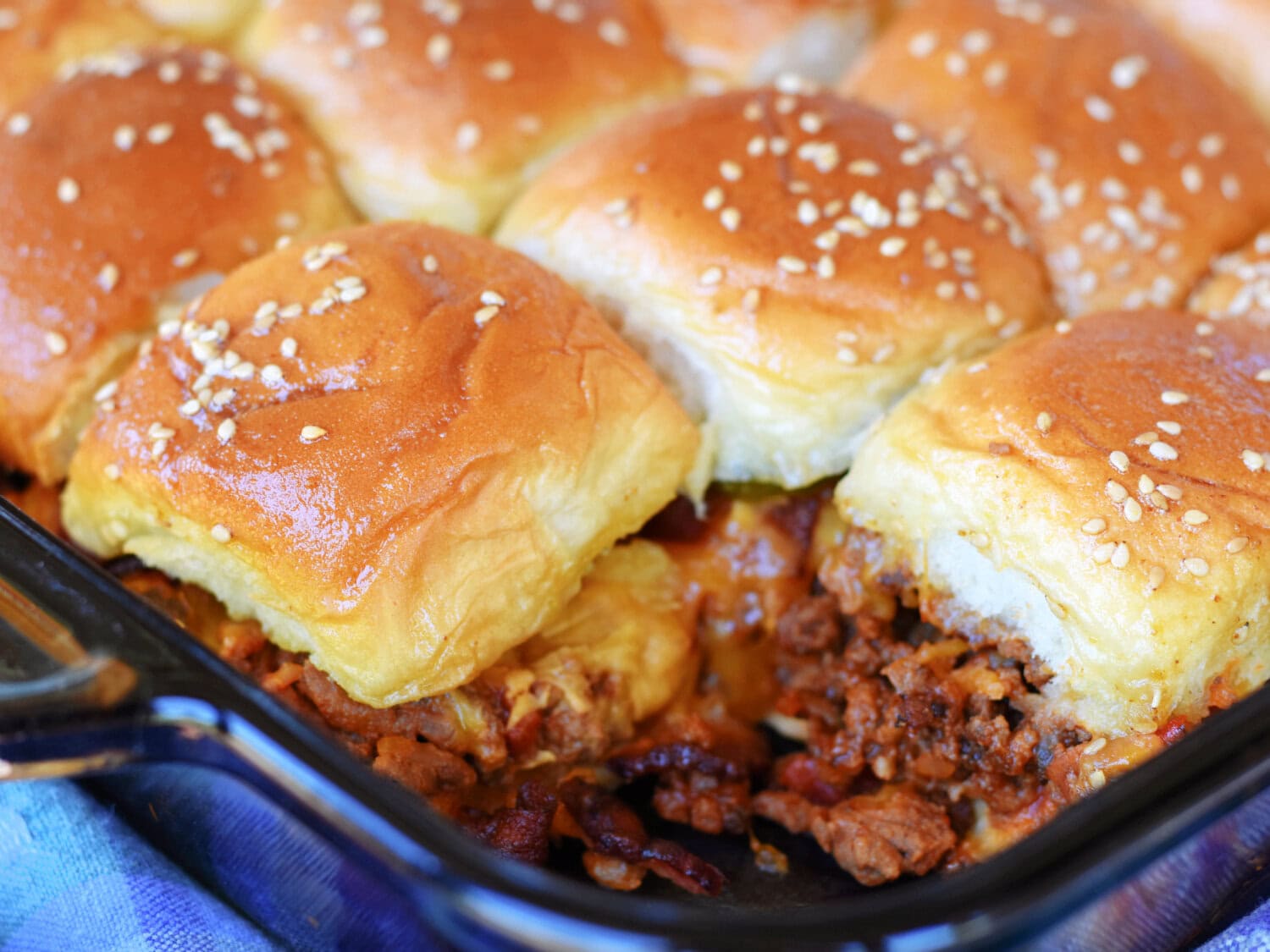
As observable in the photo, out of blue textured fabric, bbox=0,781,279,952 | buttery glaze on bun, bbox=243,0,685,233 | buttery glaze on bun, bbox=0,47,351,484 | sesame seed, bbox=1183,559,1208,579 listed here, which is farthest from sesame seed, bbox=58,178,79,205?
sesame seed, bbox=1183,559,1208,579

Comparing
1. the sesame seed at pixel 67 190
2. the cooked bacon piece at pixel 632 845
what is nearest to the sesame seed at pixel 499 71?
the sesame seed at pixel 67 190

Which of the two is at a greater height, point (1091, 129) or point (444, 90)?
point (1091, 129)

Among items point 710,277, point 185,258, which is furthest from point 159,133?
point 710,277

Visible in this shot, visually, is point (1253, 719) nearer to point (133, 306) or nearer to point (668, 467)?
point (668, 467)

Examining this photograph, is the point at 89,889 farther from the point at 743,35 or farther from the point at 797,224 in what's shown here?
the point at 743,35

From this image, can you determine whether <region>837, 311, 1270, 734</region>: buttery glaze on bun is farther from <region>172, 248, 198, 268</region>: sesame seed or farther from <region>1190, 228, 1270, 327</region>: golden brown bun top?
<region>172, 248, 198, 268</region>: sesame seed

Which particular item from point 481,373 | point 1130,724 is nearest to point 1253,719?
point 1130,724

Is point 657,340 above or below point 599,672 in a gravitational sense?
above

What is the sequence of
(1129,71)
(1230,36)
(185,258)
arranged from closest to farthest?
1. (185,258)
2. (1129,71)
3. (1230,36)
